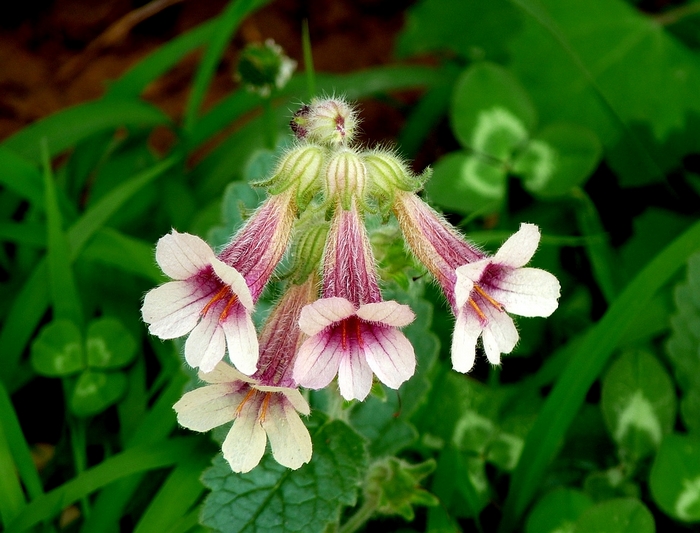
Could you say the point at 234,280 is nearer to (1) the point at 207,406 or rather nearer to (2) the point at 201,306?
(2) the point at 201,306

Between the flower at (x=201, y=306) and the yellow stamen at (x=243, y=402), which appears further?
the yellow stamen at (x=243, y=402)

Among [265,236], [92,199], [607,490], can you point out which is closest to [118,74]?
[92,199]

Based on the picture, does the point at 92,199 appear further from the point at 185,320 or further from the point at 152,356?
the point at 185,320

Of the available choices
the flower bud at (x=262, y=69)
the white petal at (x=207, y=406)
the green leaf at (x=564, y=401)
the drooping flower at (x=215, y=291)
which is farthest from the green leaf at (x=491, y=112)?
the white petal at (x=207, y=406)

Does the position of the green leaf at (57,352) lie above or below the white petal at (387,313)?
above

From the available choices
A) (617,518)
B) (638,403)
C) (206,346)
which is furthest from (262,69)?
(617,518)

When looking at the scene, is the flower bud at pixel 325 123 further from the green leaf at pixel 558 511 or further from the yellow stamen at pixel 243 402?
the green leaf at pixel 558 511
